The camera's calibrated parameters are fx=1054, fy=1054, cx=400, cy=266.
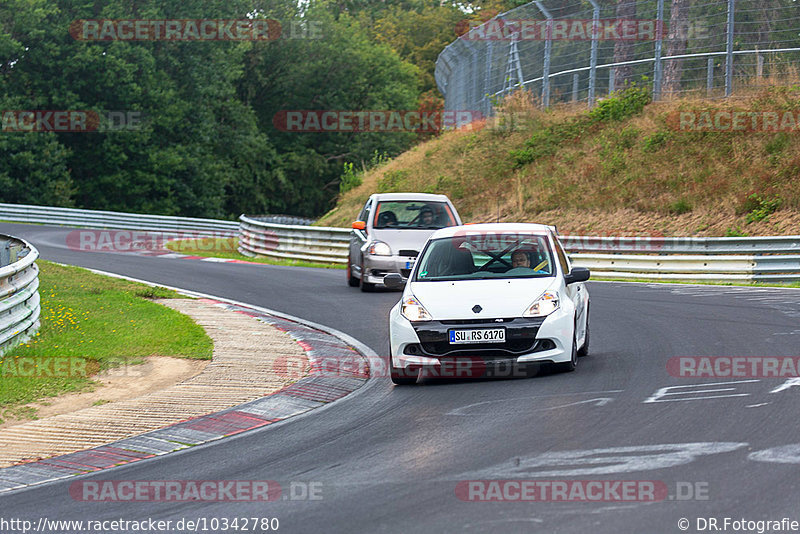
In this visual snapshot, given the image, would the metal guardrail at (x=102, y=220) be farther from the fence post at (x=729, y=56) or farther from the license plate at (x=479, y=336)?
the license plate at (x=479, y=336)

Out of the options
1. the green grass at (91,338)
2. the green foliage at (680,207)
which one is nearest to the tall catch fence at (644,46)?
the green foliage at (680,207)

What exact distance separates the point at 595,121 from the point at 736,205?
7.02 metres

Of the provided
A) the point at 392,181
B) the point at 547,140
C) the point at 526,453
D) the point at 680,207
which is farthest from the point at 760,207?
the point at 526,453

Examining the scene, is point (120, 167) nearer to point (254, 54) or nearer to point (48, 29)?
point (48, 29)

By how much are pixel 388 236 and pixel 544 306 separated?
371 inches

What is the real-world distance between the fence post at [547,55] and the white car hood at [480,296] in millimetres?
19403

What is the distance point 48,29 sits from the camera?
5247 centimetres

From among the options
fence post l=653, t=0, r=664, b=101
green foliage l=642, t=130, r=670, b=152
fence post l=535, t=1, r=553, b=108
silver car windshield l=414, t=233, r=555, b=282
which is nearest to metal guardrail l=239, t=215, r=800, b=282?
green foliage l=642, t=130, r=670, b=152

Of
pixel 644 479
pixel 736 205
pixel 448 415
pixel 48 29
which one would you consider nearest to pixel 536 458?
pixel 644 479

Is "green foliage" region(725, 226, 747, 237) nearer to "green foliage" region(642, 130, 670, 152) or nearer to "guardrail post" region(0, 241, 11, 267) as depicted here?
Answer: "green foliage" region(642, 130, 670, 152)

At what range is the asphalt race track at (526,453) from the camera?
5785 mm

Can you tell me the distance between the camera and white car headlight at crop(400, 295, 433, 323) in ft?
33.2

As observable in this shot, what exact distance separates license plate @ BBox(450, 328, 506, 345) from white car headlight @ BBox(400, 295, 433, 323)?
1.14ft

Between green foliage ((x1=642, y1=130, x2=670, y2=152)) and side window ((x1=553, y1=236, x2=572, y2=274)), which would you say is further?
green foliage ((x1=642, y1=130, x2=670, y2=152))
